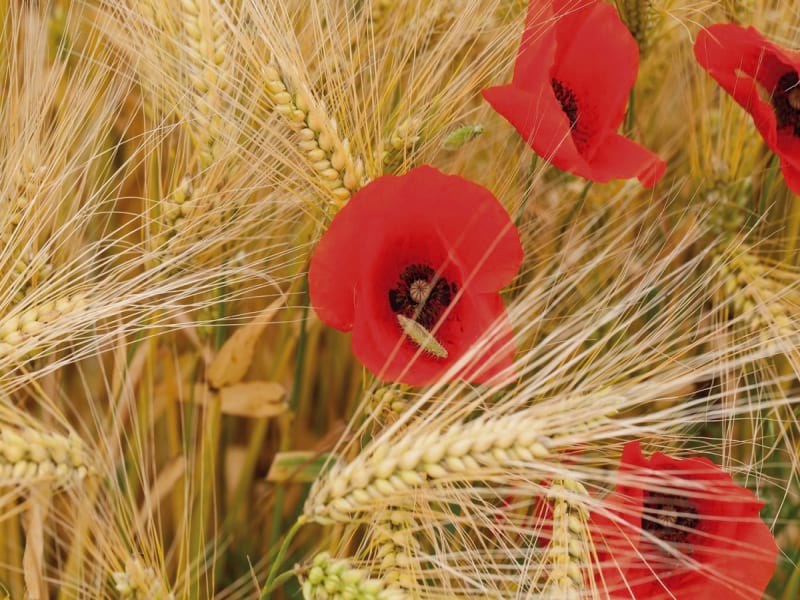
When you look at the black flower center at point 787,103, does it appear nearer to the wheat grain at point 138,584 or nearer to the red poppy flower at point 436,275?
the red poppy flower at point 436,275

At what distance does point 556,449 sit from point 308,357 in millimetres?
238

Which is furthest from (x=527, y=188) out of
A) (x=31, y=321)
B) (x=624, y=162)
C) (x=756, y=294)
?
(x=31, y=321)

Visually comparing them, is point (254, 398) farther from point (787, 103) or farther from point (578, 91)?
point (787, 103)

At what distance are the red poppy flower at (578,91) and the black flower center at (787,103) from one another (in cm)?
12

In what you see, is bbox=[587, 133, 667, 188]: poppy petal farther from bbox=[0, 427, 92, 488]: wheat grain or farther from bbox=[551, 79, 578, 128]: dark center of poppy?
→ bbox=[0, 427, 92, 488]: wheat grain

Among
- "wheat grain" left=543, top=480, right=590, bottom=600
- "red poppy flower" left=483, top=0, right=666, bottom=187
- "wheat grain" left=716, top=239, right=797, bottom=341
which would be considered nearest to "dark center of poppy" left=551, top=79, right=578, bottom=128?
"red poppy flower" left=483, top=0, right=666, bottom=187

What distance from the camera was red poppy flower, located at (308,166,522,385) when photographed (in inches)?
15.3

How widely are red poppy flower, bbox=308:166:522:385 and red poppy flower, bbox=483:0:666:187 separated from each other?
0.16ft

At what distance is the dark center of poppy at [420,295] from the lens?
47 centimetres

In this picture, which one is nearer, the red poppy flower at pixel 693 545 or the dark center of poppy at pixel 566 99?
the red poppy flower at pixel 693 545

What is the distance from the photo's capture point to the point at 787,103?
534 millimetres

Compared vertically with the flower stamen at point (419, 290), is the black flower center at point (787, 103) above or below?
above

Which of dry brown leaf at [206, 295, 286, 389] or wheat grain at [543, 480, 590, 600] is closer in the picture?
wheat grain at [543, 480, 590, 600]

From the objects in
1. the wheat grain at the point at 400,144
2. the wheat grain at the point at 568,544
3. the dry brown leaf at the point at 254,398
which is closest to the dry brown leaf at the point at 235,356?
the dry brown leaf at the point at 254,398
